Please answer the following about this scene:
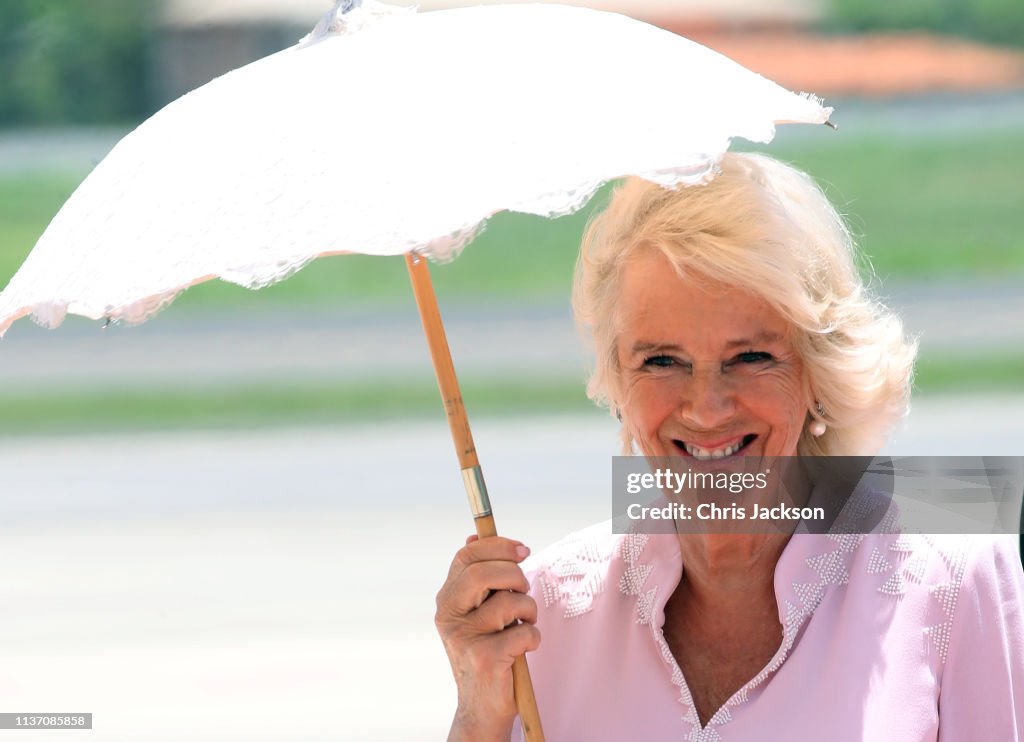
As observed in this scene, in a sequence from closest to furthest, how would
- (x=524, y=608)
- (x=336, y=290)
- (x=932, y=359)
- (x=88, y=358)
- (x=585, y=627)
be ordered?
(x=524, y=608) < (x=585, y=627) < (x=932, y=359) < (x=88, y=358) < (x=336, y=290)

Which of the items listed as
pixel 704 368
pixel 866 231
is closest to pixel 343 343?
pixel 866 231

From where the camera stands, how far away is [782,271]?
195 cm

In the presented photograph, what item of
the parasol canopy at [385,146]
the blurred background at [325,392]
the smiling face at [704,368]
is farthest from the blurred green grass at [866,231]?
the parasol canopy at [385,146]

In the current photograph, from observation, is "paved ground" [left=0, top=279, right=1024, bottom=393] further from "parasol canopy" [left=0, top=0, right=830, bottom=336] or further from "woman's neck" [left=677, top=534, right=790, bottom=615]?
"parasol canopy" [left=0, top=0, right=830, bottom=336]

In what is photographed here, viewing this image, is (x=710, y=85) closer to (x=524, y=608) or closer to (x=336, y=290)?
(x=524, y=608)

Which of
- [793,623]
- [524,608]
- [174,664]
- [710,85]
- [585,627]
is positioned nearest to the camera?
[710,85]

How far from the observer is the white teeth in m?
1.98

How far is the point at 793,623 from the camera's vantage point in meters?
1.95

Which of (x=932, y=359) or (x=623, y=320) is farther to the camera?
(x=932, y=359)

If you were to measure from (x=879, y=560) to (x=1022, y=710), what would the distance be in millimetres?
276

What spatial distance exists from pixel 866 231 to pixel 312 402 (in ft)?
27.7

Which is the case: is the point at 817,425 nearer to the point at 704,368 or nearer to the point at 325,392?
the point at 704,368

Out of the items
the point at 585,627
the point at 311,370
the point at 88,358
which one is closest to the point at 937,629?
the point at 585,627

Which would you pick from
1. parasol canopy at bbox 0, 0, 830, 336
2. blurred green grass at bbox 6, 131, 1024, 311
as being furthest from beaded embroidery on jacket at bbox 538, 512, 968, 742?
blurred green grass at bbox 6, 131, 1024, 311
